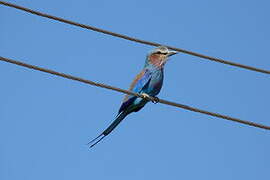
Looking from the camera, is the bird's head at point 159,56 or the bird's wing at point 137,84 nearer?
the bird's wing at point 137,84

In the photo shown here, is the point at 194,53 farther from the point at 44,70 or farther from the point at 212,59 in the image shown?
Result: the point at 44,70

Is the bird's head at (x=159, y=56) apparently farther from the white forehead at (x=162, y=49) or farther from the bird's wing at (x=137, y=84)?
the bird's wing at (x=137, y=84)

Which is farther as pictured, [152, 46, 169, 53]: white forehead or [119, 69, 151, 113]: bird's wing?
[152, 46, 169, 53]: white forehead

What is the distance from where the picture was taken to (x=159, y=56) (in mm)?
9672

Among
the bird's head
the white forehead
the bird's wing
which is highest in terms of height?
the white forehead

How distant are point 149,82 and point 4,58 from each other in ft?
10.7

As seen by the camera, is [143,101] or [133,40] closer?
[133,40]

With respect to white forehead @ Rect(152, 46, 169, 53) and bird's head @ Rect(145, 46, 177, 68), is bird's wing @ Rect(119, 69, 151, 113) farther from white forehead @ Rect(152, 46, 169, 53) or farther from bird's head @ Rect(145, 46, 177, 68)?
white forehead @ Rect(152, 46, 169, 53)

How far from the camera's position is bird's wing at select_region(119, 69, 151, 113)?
9250mm

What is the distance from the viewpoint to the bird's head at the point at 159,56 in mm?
9602

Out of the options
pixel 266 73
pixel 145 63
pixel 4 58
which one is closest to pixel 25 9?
pixel 4 58

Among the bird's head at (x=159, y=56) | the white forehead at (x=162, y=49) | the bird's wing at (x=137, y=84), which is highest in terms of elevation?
the white forehead at (x=162, y=49)

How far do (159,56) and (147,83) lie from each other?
458 millimetres

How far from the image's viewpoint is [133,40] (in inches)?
298
